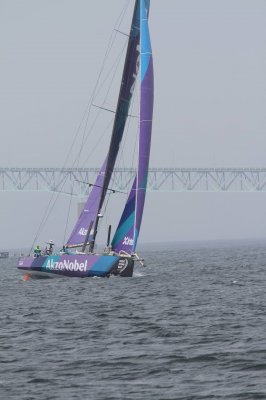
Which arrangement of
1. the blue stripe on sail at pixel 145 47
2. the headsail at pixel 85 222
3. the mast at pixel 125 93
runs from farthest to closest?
1. the headsail at pixel 85 222
2. the mast at pixel 125 93
3. the blue stripe on sail at pixel 145 47

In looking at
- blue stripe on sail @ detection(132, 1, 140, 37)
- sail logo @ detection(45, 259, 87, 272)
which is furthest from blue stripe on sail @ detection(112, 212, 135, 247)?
blue stripe on sail @ detection(132, 1, 140, 37)

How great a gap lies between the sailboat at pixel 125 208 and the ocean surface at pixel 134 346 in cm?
525

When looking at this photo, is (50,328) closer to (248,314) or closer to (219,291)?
(248,314)

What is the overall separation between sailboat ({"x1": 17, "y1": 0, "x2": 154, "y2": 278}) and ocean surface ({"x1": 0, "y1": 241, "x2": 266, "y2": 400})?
5.25 meters

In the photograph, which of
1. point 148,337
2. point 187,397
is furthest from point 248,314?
point 187,397

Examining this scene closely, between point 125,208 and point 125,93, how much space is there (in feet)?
16.6

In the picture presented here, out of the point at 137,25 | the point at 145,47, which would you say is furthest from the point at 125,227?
the point at 137,25

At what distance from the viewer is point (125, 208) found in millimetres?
35625

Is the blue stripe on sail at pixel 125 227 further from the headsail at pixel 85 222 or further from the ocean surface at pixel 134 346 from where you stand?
the ocean surface at pixel 134 346

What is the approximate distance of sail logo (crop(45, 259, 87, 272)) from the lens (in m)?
35.2

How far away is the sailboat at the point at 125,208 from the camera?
1382 inches

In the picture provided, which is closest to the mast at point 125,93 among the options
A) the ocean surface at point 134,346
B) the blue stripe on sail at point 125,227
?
the blue stripe on sail at point 125,227

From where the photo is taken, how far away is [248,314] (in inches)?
864

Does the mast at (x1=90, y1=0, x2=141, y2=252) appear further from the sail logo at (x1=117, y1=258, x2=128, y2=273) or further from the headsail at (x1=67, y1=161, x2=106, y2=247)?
the sail logo at (x1=117, y1=258, x2=128, y2=273)
